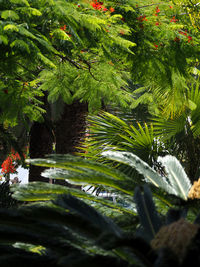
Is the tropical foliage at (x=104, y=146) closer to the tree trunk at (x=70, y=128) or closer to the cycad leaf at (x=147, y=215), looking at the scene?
the cycad leaf at (x=147, y=215)

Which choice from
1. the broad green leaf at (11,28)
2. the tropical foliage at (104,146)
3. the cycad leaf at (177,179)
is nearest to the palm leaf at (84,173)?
the tropical foliage at (104,146)

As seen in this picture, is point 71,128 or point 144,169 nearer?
point 144,169

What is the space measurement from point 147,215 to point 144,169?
1214 mm

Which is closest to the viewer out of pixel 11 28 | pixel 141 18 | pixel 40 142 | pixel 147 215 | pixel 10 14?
pixel 147 215

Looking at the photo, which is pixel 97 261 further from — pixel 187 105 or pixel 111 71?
pixel 187 105

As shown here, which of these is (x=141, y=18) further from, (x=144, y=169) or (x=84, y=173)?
(x=84, y=173)

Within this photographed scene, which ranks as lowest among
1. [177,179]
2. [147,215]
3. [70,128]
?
[147,215]

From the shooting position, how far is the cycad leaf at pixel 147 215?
3348 millimetres

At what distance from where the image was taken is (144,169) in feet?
15.0

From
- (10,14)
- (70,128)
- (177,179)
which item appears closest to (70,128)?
(70,128)

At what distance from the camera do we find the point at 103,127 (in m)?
9.51

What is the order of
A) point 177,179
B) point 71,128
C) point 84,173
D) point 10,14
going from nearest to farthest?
1. point 177,179
2. point 84,173
3. point 10,14
4. point 71,128

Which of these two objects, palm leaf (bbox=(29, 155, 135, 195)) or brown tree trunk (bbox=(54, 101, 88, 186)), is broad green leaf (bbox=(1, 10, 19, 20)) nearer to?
palm leaf (bbox=(29, 155, 135, 195))

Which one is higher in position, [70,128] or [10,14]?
[10,14]
